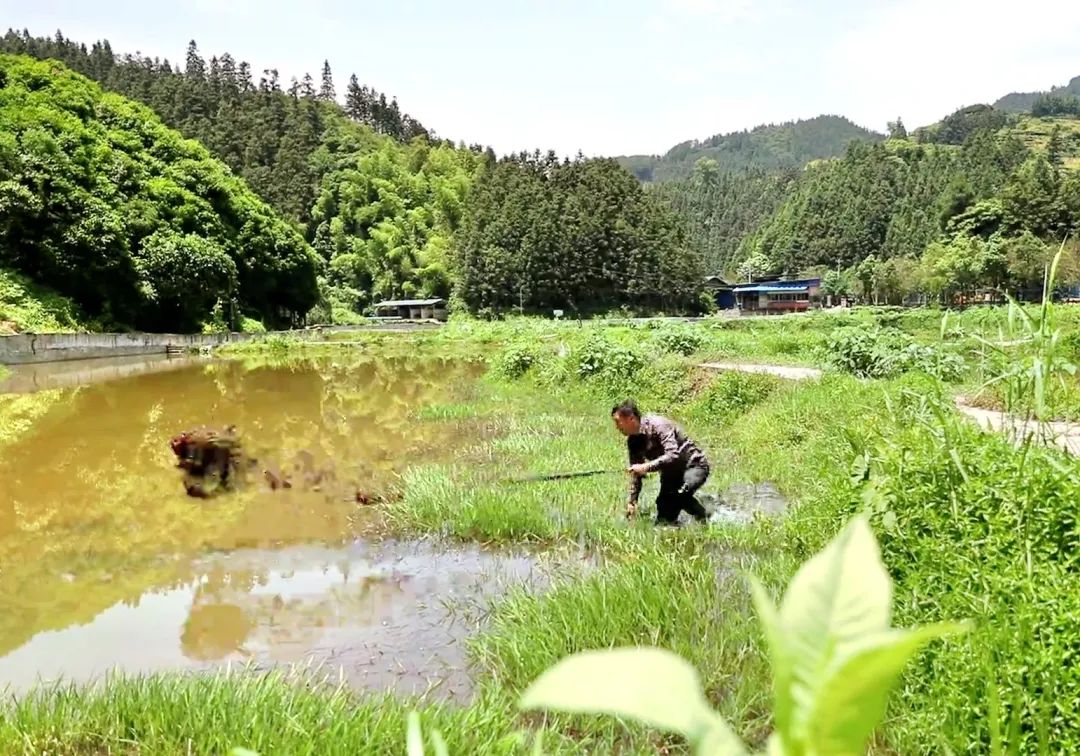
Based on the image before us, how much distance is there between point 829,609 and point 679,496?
6.26 metres

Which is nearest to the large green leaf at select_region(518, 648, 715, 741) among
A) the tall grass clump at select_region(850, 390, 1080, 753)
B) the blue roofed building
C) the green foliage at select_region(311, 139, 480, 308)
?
the tall grass clump at select_region(850, 390, 1080, 753)

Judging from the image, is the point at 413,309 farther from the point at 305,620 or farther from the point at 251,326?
the point at 305,620

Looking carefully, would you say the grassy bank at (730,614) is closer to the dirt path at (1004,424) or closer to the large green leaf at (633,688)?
the dirt path at (1004,424)

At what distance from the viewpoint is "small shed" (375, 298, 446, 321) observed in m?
65.1

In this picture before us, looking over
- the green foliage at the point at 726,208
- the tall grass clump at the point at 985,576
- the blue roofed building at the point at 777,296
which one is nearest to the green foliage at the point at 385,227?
the blue roofed building at the point at 777,296

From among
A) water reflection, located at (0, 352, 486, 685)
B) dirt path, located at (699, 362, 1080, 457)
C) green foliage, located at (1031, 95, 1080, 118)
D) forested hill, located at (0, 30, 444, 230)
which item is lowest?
water reflection, located at (0, 352, 486, 685)

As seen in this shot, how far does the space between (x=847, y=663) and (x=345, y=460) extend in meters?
10.6

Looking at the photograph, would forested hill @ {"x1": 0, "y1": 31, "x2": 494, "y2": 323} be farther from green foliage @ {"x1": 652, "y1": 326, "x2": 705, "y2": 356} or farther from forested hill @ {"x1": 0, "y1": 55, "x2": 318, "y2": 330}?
green foliage @ {"x1": 652, "y1": 326, "x2": 705, "y2": 356}

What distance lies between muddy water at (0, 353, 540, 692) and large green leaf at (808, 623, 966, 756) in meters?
3.86

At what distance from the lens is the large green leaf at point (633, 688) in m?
0.41

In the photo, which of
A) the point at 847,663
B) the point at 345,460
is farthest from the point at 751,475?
the point at 847,663

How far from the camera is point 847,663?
416 mm

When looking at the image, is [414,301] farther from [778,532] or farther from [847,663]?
[847,663]

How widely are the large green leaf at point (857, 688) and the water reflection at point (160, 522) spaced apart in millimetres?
4808
